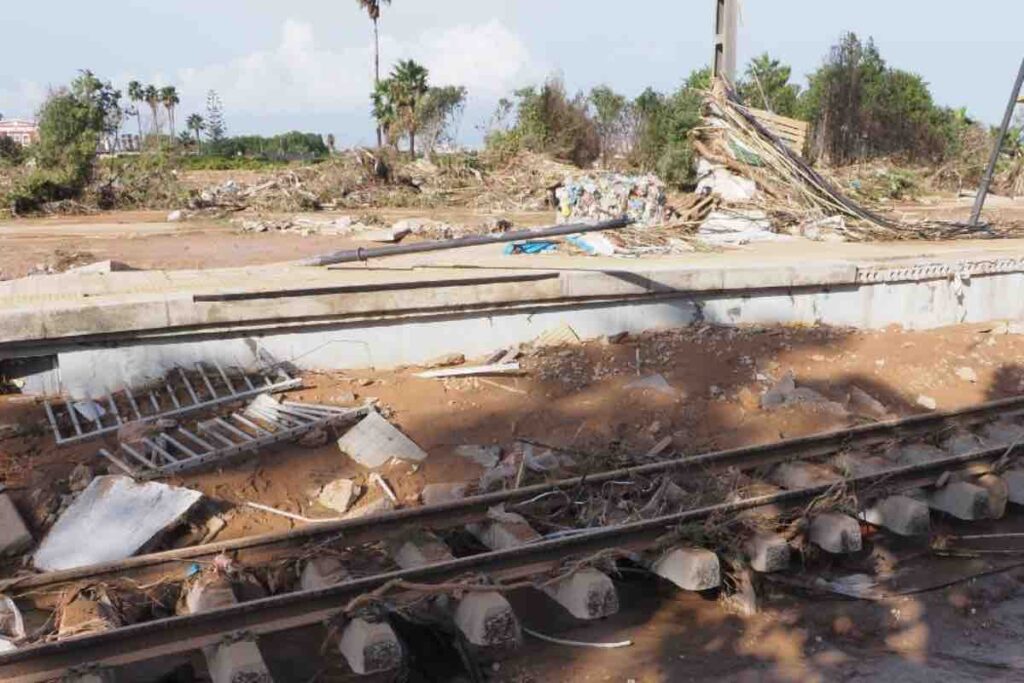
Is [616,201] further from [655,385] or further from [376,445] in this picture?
[376,445]

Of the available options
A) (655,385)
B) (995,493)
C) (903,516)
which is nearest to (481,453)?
(655,385)

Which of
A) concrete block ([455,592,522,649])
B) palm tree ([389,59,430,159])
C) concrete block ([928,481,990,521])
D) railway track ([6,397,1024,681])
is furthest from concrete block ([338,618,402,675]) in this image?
palm tree ([389,59,430,159])

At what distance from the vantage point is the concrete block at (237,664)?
13.6ft

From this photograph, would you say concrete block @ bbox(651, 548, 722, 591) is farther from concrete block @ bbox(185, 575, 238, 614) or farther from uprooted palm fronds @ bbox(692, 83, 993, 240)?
uprooted palm fronds @ bbox(692, 83, 993, 240)

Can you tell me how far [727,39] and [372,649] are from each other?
1656 centimetres

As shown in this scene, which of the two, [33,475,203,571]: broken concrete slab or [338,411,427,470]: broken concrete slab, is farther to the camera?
[338,411,427,470]: broken concrete slab

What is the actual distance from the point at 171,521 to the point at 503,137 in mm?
26557

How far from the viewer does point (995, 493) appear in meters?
6.47

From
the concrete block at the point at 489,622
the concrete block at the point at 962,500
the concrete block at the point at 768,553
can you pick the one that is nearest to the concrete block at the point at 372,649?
the concrete block at the point at 489,622

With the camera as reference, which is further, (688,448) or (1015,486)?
(688,448)

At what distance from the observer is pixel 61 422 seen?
7199 millimetres

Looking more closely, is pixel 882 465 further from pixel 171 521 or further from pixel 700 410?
pixel 171 521

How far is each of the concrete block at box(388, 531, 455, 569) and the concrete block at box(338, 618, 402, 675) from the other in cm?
75

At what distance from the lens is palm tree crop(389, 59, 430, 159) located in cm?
3594
